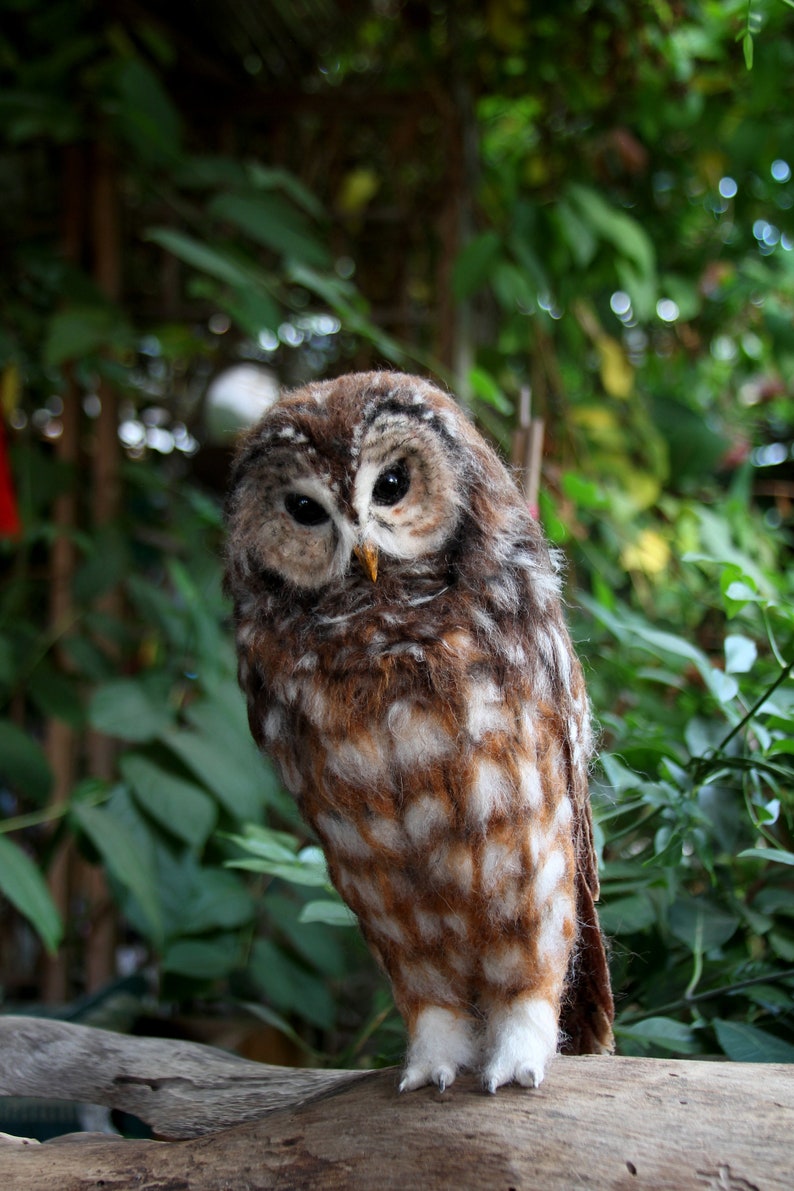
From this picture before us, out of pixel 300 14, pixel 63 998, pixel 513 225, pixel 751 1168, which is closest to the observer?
pixel 751 1168

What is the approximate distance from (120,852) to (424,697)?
27.8 inches

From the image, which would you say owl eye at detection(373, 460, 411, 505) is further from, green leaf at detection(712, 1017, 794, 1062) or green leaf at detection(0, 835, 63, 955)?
green leaf at detection(0, 835, 63, 955)

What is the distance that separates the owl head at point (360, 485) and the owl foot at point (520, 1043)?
45 cm

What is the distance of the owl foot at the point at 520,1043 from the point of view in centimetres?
87

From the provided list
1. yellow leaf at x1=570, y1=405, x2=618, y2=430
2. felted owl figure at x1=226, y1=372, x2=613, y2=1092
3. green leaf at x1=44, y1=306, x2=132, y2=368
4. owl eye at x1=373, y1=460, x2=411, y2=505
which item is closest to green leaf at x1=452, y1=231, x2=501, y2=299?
yellow leaf at x1=570, y1=405, x2=618, y2=430

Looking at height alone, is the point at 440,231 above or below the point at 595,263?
above

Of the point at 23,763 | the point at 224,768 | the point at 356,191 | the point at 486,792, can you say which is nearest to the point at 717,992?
the point at 486,792

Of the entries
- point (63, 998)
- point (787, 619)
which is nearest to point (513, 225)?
point (787, 619)

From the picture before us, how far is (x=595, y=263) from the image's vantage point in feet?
6.53

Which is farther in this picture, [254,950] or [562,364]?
[562,364]

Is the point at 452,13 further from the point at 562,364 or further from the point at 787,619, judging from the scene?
the point at 787,619

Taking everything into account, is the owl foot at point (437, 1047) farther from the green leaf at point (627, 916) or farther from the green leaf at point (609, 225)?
the green leaf at point (609, 225)

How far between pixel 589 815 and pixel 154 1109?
61cm

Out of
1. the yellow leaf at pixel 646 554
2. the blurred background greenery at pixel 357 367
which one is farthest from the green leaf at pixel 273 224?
the yellow leaf at pixel 646 554
